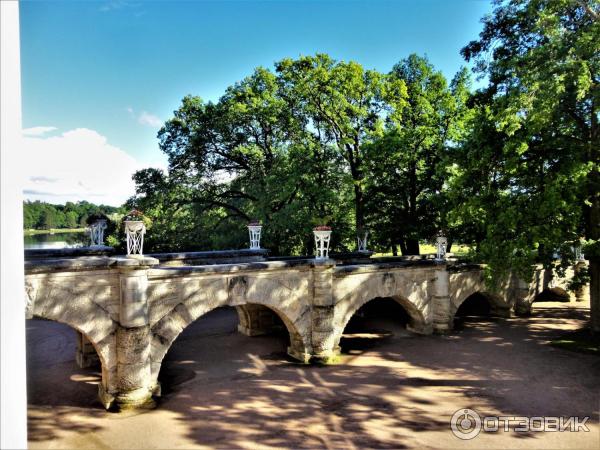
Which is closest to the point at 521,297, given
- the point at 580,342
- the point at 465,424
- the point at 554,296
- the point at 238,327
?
the point at 580,342

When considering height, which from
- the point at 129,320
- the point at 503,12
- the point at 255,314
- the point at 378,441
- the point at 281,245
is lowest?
the point at 378,441

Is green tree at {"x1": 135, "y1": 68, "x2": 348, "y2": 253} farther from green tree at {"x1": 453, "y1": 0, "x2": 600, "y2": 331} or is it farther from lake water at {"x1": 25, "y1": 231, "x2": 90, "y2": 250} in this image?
green tree at {"x1": 453, "y1": 0, "x2": 600, "y2": 331}

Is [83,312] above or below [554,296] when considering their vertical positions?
above

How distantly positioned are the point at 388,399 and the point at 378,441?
2.12 m

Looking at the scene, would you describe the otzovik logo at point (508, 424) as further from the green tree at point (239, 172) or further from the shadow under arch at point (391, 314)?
the green tree at point (239, 172)

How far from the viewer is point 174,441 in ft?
28.8

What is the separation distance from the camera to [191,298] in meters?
11.3

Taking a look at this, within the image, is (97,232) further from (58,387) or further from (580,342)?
(580,342)

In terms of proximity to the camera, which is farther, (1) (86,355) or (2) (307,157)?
(2) (307,157)

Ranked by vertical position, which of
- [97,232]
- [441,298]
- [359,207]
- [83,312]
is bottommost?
[441,298]

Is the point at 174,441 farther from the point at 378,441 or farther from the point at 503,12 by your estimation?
the point at 503,12

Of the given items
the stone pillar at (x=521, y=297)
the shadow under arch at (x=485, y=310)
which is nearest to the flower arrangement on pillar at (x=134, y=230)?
the shadow under arch at (x=485, y=310)

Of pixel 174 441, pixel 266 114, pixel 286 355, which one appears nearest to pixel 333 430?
pixel 174 441

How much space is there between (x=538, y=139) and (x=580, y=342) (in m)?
7.80
